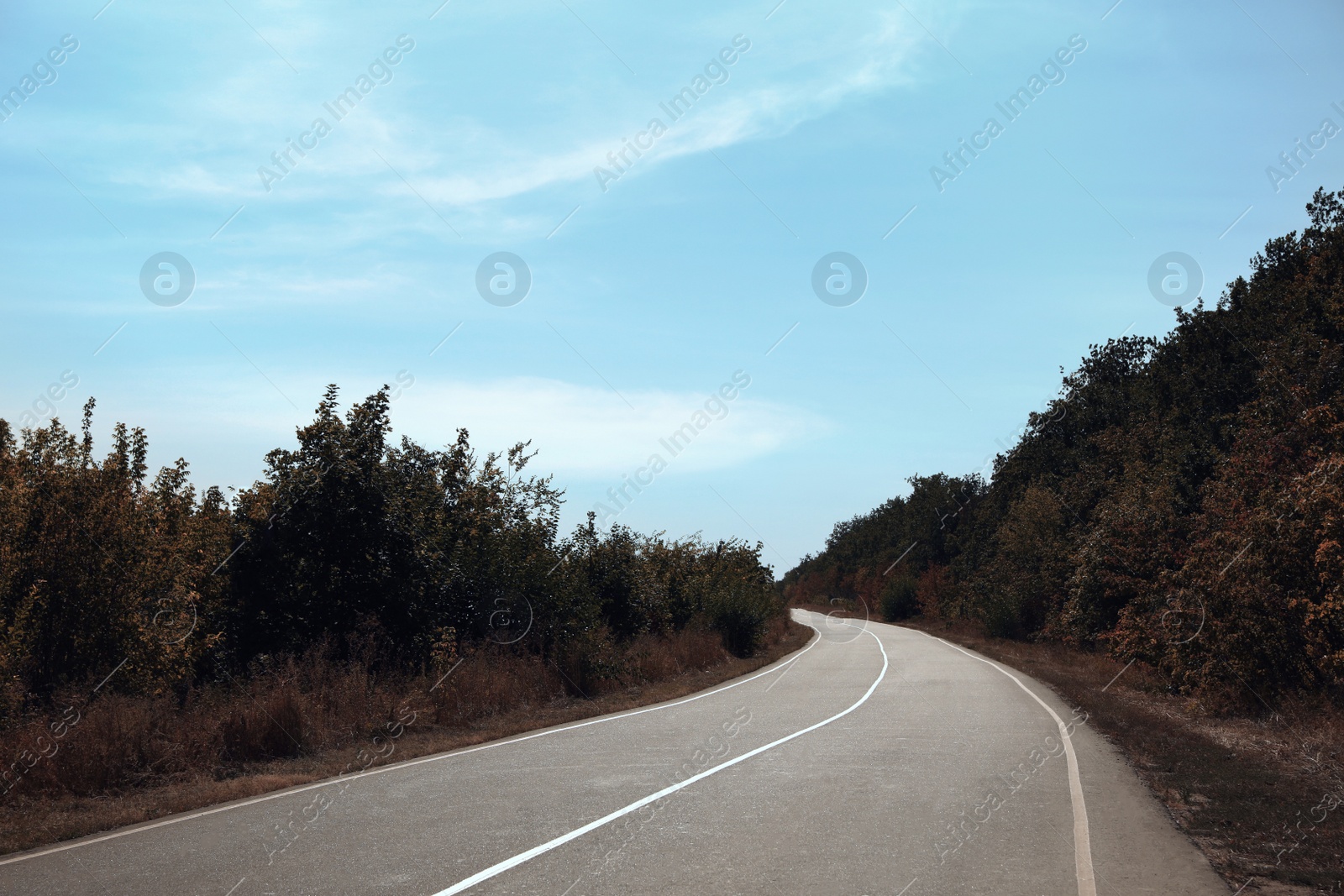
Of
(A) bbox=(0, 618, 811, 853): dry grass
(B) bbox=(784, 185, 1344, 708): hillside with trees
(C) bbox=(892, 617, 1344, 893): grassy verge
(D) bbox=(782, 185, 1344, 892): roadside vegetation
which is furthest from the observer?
(B) bbox=(784, 185, 1344, 708): hillside with trees

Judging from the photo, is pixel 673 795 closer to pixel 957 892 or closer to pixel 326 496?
pixel 957 892

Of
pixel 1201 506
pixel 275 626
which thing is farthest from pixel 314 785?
pixel 1201 506

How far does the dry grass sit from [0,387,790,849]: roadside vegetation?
35mm

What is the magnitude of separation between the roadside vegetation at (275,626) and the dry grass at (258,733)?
0.04 m

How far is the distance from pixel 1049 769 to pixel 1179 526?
2124 cm

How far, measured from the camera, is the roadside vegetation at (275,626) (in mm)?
10633

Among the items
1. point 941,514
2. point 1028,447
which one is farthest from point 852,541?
point 1028,447

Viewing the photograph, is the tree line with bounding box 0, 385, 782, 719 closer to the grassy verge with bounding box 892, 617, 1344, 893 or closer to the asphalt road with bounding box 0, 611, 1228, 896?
the asphalt road with bounding box 0, 611, 1228, 896

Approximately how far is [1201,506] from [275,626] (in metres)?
25.3

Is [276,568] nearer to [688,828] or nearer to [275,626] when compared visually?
[275,626]

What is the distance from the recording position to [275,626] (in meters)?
16.8

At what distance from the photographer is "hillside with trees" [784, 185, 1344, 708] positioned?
15.5 m

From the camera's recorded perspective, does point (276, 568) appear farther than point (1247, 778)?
Yes

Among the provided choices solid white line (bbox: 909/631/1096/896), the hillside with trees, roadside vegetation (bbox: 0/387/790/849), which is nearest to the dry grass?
roadside vegetation (bbox: 0/387/790/849)
